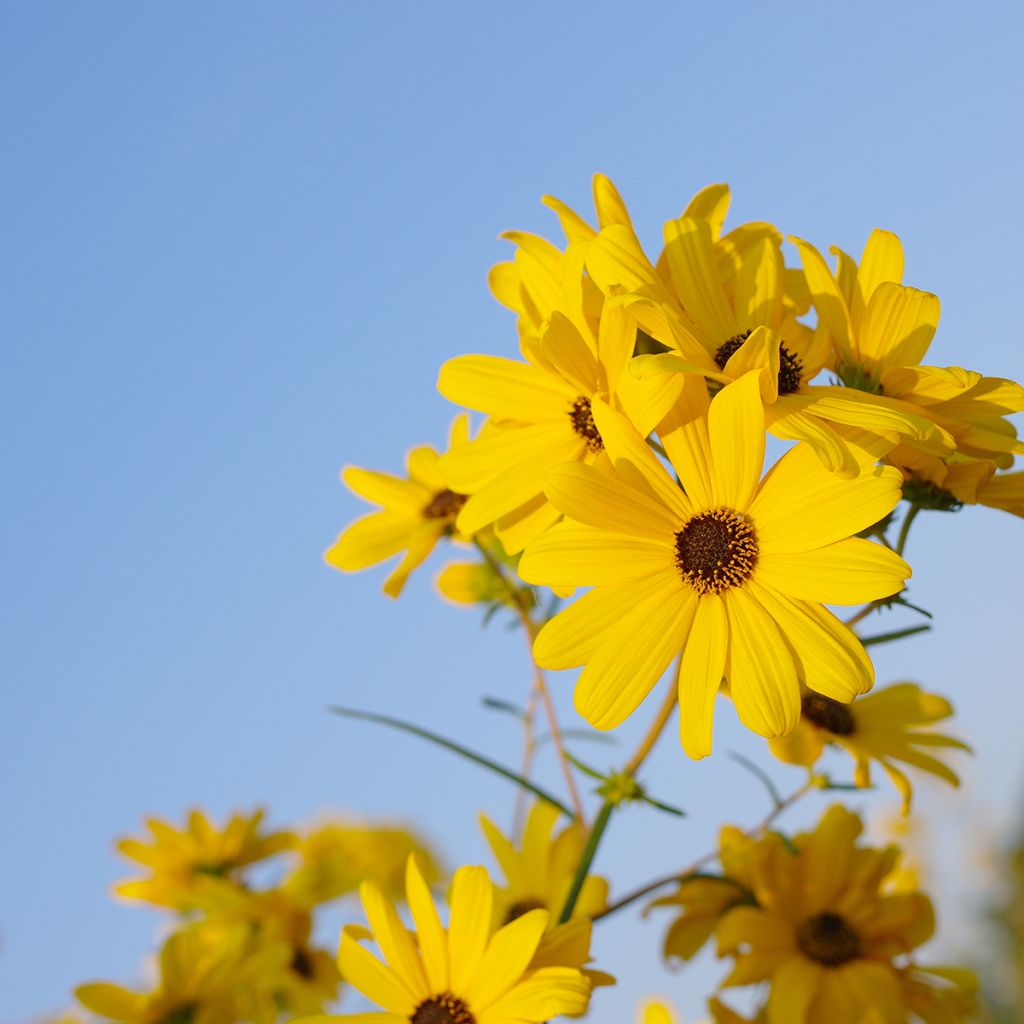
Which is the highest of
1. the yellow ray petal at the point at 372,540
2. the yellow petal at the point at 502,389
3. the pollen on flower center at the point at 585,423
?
the yellow ray petal at the point at 372,540

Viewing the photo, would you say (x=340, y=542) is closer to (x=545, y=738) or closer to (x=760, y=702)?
(x=545, y=738)

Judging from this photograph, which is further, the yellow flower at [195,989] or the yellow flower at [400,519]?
the yellow flower at [195,989]

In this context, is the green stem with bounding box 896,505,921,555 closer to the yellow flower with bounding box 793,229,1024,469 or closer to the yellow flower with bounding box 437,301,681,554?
the yellow flower with bounding box 793,229,1024,469

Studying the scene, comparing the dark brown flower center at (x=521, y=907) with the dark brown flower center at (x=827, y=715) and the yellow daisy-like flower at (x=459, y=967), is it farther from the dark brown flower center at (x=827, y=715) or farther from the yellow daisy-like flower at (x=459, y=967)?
the dark brown flower center at (x=827, y=715)

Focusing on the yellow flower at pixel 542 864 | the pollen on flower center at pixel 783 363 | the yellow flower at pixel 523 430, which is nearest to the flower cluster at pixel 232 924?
the yellow flower at pixel 542 864

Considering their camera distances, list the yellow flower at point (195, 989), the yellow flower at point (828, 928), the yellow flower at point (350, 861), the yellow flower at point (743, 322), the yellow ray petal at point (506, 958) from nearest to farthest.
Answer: the yellow flower at point (743, 322), the yellow ray petal at point (506, 958), the yellow flower at point (828, 928), the yellow flower at point (195, 989), the yellow flower at point (350, 861)

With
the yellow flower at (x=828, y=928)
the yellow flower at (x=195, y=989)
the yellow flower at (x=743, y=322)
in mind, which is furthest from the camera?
the yellow flower at (x=195, y=989)

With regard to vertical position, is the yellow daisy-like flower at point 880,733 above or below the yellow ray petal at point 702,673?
above
